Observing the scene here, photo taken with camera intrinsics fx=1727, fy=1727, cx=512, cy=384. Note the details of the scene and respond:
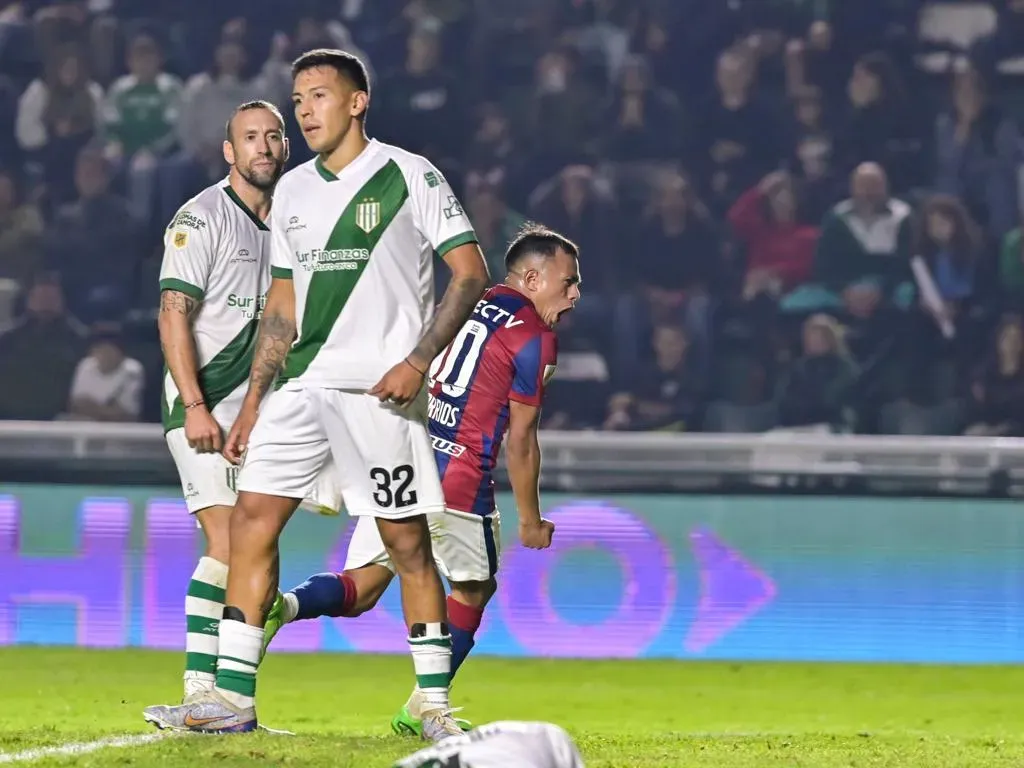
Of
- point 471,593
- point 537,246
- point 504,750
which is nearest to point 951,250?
point 537,246

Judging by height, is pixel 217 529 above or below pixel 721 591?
above

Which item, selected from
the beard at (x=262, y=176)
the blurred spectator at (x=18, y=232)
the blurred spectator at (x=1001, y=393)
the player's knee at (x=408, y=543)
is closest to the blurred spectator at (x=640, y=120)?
the blurred spectator at (x=1001, y=393)

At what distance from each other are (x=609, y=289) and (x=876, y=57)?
85.7 inches

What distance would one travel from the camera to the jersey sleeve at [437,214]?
3.86m

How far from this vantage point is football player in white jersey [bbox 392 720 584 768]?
8.69 feet

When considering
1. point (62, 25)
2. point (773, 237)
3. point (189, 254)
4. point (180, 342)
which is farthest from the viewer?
point (62, 25)

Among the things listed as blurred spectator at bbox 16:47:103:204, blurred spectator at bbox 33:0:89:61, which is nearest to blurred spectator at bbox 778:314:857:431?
blurred spectator at bbox 16:47:103:204

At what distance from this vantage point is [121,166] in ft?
33.6

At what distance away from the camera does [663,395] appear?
377 inches

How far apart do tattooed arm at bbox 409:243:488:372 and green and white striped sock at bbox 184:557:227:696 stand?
975 millimetres

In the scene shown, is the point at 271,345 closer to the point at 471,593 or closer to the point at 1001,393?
the point at 471,593

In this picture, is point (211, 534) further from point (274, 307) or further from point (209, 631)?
point (274, 307)

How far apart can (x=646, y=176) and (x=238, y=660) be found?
6.71m

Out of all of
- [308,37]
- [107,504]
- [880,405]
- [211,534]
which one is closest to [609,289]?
[880,405]
